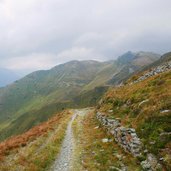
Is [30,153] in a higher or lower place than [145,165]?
higher

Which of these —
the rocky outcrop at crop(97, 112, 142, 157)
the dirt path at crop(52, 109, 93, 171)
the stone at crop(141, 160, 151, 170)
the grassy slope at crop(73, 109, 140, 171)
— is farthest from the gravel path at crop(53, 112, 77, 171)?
the stone at crop(141, 160, 151, 170)

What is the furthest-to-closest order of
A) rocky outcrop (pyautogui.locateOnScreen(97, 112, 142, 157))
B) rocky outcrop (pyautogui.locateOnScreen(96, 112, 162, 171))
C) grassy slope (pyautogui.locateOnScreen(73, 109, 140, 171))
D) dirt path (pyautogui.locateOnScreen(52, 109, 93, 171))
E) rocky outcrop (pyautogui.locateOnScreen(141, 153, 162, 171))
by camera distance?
rocky outcrop (pyautogui.locateOnScreen(97, 112, 142, 157)) < dirt path (pyautogui.locateOnScreen(52, 109, 93, 171)) < grassy slope (pyautogui.locateOnScreen(73, 109, 140, 171)) < rocky outcrop (pyautogui.locateOnScreen(96, 112, 162, 171)) < rocky outcrop (pyautogui.locateOnScreen(141, 153, 162, 171))

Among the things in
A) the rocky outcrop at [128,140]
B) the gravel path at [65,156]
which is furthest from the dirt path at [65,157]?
the rocky outcrop at [128,140]

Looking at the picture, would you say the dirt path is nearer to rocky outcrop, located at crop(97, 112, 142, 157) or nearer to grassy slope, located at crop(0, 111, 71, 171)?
grassy slope, located at crop(0, 111, 71, 171)

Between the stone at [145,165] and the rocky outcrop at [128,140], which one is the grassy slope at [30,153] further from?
the stone at [145,165]

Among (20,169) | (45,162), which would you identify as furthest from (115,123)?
(20,169)

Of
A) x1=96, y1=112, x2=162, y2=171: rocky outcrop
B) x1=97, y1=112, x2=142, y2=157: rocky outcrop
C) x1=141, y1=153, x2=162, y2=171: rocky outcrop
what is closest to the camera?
x1=141, y1=153, x2=162, y2=171: rocky outcrop

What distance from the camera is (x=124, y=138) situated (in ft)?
83.4

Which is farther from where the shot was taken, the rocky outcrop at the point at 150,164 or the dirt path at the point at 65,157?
the dirt path at the point at 65,157

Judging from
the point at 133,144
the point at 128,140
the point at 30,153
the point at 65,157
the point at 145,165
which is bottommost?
the point at 145,165

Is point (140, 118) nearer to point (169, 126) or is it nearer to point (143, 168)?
point (169, 126)

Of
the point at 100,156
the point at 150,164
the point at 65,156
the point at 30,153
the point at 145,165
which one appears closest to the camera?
the point at 150,164

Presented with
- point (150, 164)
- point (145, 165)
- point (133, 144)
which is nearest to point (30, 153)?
point (133, 144)

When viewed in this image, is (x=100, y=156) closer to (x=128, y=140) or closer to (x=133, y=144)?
(x=128, y=140)
